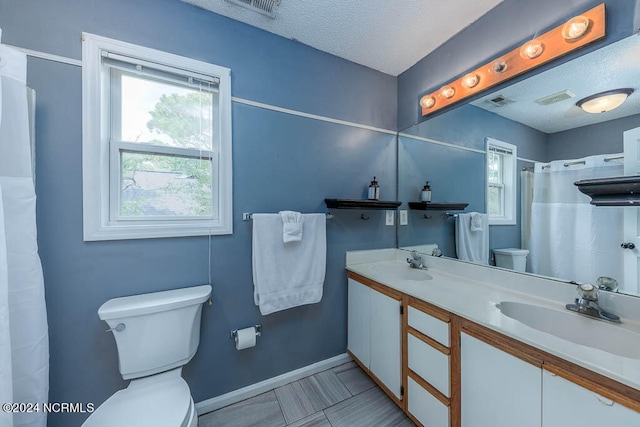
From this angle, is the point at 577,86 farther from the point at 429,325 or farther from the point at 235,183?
the point at 235,183

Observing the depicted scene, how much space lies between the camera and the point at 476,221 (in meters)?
1.54

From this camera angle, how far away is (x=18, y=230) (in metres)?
0.93

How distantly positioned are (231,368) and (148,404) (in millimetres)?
560

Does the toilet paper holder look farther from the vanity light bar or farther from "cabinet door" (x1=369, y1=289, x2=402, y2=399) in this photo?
the vanity light bar

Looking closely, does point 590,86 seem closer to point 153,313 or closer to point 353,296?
point 353,296

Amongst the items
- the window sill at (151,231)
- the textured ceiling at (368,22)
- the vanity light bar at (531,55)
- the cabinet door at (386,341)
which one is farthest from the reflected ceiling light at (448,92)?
the window sill at (151,231)

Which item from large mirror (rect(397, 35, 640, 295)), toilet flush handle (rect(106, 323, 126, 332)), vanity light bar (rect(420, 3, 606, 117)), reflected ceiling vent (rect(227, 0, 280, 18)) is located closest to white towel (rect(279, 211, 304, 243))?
toilet flush handle (rect(106, 323, 126, 332))

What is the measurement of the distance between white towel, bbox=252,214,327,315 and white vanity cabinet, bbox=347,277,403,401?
1.06ft

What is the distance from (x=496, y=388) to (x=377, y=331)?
0.70 m

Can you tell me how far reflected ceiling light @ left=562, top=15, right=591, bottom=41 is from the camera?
3.25 ft

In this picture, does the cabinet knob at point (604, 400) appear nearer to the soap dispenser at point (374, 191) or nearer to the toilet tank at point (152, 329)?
the soap dispenser at point (374, 191)

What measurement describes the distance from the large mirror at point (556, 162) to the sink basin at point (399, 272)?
0.25m

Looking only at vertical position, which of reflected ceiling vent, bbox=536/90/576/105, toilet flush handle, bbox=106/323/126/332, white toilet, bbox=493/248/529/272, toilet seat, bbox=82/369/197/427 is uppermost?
reflected ceiling vent, bbox=536/90/576/105

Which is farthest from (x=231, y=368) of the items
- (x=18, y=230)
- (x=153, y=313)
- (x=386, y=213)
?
(x=386, y=213)
